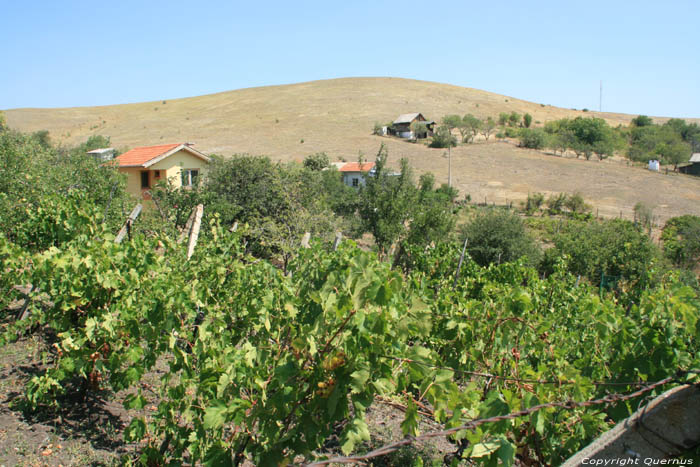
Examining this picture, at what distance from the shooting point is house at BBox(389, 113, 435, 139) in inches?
2345

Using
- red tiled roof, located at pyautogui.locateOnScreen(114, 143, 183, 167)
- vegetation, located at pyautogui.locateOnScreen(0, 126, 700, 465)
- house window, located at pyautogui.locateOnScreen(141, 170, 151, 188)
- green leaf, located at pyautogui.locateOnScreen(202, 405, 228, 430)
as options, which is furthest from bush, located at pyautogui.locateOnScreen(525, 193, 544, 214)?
green leaf, located at pyautogui.locateOnScreen(202, 405, 228, 430)

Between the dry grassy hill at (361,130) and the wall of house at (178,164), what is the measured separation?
2243 centimetres

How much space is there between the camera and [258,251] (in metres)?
14.4

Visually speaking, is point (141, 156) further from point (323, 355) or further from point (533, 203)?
point (533, 203)

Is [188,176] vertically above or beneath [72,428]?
above

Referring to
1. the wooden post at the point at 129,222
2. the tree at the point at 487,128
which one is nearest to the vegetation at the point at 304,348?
the wooden post at the point at 129,222

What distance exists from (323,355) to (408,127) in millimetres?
60406

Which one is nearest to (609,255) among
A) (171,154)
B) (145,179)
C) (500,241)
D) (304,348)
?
(500,241)

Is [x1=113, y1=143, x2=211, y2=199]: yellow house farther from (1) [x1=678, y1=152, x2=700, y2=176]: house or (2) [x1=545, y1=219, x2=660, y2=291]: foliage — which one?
(1) [x1=678, y1=152, x2=700, y2=176]: house

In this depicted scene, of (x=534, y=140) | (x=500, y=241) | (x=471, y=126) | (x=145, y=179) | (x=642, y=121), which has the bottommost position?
(x=500, y=241)

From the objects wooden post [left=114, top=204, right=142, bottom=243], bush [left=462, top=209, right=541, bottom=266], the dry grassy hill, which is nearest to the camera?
wooden post [left=114, top=204, right=142, bottom=243]

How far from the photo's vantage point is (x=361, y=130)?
196 feet

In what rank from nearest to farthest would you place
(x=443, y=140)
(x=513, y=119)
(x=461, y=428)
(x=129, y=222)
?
(x=461, y=428), (x=129, y=222), (x=443, y=140), (x=513, y=119)

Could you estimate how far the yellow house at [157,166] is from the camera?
21.3 meters
